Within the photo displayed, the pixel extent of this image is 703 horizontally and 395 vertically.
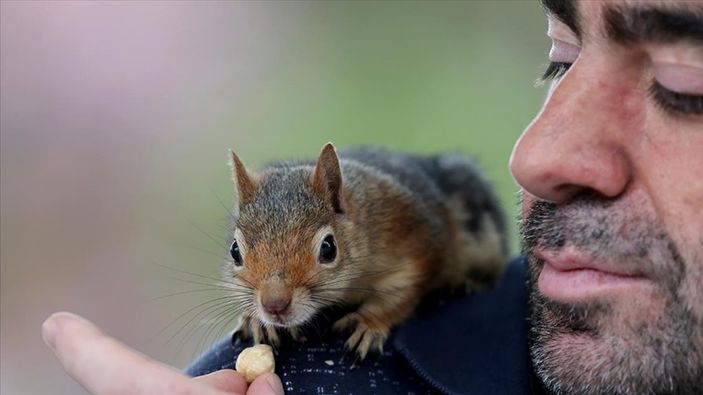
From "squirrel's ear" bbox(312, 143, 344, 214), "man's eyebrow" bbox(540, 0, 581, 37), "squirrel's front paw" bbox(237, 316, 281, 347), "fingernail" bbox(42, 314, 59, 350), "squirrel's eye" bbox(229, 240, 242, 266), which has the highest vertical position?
"man's eyebrow" bbox(540, 0, 581, 37)

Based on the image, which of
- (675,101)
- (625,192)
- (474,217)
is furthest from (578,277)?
(474,217)

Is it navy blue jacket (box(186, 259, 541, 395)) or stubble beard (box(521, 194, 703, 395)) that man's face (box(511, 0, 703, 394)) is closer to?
stubble beard (box(521, 194, 703, 395))

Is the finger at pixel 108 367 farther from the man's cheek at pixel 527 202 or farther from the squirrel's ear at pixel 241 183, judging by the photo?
the squirrel's ear at pixel 241 183

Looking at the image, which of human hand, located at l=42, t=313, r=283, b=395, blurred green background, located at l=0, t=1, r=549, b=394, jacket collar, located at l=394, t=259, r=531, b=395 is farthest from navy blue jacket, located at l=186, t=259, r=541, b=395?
blurred green background, located at l=0, t=1, r=549, b=394

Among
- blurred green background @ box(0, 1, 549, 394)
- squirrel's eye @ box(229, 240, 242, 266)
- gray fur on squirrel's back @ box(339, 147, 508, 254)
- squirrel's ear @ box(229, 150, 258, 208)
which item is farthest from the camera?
blurred green background @ box(0, 1, 549, 394)

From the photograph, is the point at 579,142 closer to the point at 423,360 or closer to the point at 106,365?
the point at 423,360

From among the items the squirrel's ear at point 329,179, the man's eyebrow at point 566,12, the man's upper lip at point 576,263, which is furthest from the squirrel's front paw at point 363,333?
the man's eyebrow at point 566,12
